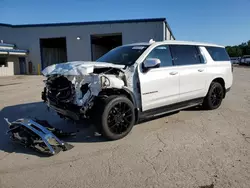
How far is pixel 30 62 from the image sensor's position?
27484mm

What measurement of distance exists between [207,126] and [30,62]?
26455 millimetres

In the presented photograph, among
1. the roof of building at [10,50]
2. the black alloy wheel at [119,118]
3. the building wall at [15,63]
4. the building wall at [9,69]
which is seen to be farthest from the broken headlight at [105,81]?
the building wall at [15,63]

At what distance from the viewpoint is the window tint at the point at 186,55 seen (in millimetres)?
5398

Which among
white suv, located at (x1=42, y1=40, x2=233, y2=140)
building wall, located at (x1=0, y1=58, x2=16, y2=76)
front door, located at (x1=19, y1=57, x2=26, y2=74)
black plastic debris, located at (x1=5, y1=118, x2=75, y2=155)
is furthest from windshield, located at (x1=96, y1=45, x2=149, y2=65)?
front door, located at (x1=19, y1=57, x2=26, y2=74)

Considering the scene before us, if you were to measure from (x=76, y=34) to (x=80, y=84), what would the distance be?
23261mm

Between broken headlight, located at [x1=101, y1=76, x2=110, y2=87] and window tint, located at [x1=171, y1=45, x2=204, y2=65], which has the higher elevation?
window tint, located at [x1=171, y1=45, x2=204, y2=65]

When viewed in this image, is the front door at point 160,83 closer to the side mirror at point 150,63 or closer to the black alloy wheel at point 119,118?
the side mirror at point 150,63

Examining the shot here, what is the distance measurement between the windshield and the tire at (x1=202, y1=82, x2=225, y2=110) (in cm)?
254

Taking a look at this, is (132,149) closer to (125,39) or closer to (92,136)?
(92,136)

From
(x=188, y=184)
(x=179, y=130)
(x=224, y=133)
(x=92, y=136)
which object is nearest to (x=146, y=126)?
(x=179, y=130)

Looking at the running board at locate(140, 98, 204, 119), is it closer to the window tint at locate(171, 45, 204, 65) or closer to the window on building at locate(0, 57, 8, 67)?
the window tint at locate(171, 45, 204, 65)

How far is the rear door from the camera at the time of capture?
17.8 ft

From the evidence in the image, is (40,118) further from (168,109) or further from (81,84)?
(168,109)

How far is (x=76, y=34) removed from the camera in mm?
25906
